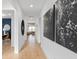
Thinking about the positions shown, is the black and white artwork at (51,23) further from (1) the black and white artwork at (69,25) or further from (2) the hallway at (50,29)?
(1) the black and white artwork at (69,25)

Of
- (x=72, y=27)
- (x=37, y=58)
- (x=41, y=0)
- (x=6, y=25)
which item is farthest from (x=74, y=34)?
(x=6, y=25)

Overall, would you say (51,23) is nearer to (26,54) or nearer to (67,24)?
(67,24)

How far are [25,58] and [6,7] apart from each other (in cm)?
252

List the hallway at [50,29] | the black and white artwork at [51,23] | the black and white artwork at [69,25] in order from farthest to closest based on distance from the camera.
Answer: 1. the black and white artwork at [51,23]
2. the hallway at [50,29]
3. the black and white artwork at [69,25]

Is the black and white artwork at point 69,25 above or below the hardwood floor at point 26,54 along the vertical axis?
above

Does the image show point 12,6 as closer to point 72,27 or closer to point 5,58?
point 5,58

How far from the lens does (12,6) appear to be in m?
5.36

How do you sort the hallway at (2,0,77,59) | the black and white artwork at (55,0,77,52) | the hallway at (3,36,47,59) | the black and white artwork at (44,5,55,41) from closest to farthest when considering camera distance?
1. the black and white artwork at (55,0,77,52)
2. the hallway at (2,0,77,59)
3. the black and white artwork at (44,5,55,41)
4. the hallway at (3,36,47,59)

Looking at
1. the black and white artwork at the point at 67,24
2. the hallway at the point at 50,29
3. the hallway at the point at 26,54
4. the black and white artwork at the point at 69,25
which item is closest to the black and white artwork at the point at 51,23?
the hallway at the point at 50,29

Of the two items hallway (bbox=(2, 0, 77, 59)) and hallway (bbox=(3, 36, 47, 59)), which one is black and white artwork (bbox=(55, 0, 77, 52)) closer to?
hallway (bbox=(2, 0, 77, 59))

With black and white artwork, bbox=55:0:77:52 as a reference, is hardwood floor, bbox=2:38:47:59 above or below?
below

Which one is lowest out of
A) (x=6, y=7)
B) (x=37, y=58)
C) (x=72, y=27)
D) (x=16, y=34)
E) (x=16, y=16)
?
(x=37, y=58)

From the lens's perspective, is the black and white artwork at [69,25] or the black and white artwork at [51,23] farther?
the black and white artwork at [51,23]

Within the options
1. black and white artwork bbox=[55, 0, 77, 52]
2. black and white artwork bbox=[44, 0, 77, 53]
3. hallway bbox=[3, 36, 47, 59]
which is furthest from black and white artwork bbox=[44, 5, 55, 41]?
hallway bbox=[3, 36, 47, 59]
